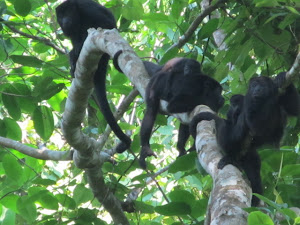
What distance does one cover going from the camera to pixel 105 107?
4.94 metres

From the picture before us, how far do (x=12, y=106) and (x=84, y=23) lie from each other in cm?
147

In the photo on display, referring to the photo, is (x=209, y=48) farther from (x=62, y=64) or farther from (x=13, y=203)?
(x=13, y=203)

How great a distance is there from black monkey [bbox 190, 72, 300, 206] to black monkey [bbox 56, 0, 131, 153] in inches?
66.8

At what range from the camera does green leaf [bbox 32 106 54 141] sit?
4.75m

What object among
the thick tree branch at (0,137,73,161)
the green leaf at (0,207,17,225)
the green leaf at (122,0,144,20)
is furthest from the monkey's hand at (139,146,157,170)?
the green leaf at (122,0,144,20)

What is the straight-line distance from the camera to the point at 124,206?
189 inches

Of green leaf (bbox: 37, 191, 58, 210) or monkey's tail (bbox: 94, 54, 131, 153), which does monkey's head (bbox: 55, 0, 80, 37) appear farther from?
green leaf (bbox: 37, 191, 58, 210)

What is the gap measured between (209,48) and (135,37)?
333 centimetres

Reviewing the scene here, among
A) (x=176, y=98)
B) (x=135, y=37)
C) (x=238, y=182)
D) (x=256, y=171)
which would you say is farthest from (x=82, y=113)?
(x=135, y=37)

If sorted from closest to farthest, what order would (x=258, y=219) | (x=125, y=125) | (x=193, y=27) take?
(x=258, y=219)
(x=193, y=27)
(x=125, y=125)

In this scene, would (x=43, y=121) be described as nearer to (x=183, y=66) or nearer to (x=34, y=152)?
(x=34, y=152)

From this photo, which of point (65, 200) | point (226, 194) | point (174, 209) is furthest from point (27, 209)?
point (226, 194)

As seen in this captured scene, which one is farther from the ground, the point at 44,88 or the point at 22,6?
the point at 22,6

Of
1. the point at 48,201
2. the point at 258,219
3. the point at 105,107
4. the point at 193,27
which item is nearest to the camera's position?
the point at 258,219
